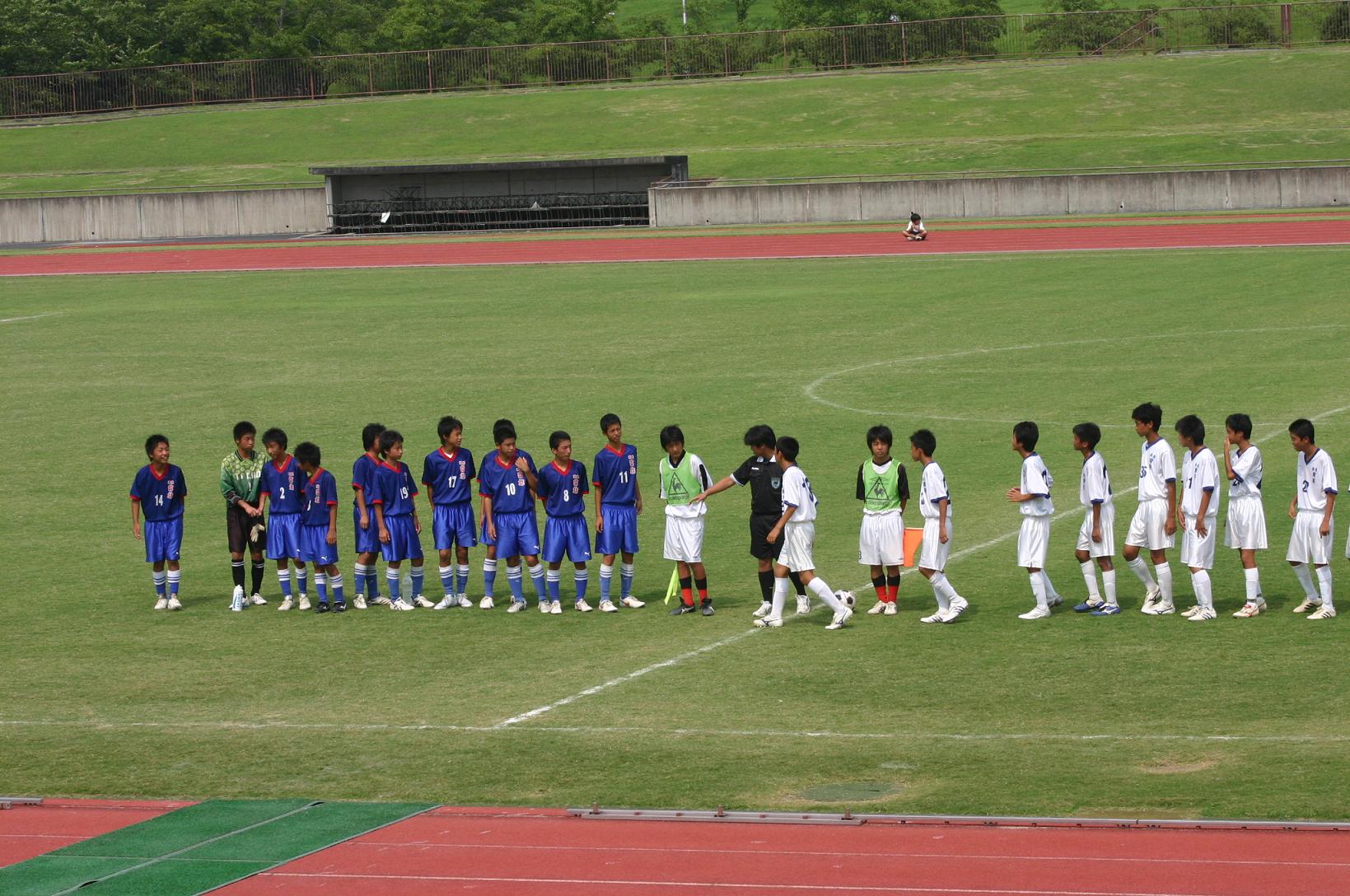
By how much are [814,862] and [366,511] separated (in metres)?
7.93

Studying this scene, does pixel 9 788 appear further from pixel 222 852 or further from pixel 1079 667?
pixel 1079 667

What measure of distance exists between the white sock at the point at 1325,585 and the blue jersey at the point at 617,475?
583cm

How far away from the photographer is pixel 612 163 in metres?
58.2

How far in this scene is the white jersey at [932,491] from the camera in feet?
46.8

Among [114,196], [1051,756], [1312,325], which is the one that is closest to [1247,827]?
[1051,756]

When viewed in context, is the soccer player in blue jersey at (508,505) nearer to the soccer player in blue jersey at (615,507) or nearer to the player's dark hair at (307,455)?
the soccer player in blue jersey at (615,507)

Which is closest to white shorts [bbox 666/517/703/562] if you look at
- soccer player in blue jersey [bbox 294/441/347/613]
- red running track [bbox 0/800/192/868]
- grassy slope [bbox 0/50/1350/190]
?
soccer player in blue jersey [bbox 294/441/347/613]

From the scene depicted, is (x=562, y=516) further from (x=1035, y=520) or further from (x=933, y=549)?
(x=1035, y=520)

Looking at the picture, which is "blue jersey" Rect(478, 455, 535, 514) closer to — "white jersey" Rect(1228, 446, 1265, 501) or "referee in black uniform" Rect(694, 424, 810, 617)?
"referee in black uniform" Rect(694, 424, 810, 617)

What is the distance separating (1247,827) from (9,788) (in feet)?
24.9

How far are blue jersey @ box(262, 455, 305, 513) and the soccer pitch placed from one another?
102cm

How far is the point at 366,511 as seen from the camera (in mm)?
15828

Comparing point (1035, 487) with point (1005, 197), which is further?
point (1005, 197)

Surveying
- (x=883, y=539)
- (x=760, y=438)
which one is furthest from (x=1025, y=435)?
(x=760, y=438)
